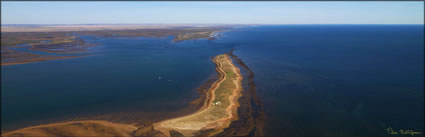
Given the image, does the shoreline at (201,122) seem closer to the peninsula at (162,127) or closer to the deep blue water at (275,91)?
the peninsula at (162,127)

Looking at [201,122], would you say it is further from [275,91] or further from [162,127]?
[275,91]

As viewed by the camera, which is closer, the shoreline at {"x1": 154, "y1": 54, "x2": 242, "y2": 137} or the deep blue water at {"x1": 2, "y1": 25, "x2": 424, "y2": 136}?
the shoreline at {"x1": 154, "y1": 54, "x2": 242, "y2": 137}

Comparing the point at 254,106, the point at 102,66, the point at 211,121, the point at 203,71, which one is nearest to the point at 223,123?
the point at 211,121

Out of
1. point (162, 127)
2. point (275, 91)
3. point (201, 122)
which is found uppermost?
point (275, 91)

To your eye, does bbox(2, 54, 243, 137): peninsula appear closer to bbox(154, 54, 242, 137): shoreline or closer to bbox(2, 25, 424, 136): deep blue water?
bbox(154, 54, 242, 137): shoreline

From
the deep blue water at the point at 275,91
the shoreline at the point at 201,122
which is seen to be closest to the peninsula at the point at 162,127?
the shoreline at the point at 201,122

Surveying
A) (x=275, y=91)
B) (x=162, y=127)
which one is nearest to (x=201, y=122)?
(x=162, y=127)

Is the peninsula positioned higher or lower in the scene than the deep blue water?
lower

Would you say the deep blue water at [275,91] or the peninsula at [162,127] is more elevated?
the deep blue water at [275,91]

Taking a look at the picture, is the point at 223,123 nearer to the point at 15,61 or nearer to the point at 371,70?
the point at 371,70

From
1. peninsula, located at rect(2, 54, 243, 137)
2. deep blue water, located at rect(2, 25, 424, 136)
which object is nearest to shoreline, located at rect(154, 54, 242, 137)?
peninsula, located at rect(2, 54, 243, 137)

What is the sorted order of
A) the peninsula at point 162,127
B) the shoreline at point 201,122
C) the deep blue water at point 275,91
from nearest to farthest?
the peninsula at point 162,127 < the shoreline at point 201,122 < the deep blue water at point 275,91
